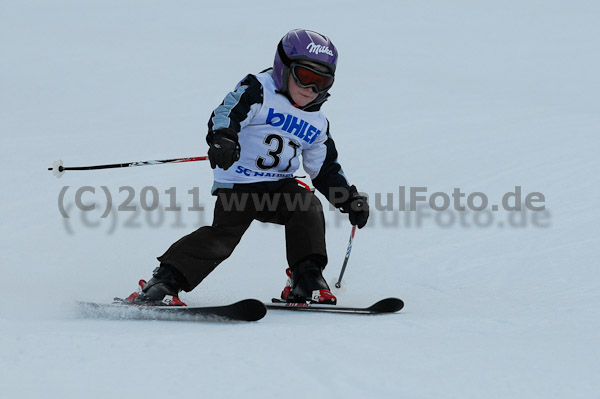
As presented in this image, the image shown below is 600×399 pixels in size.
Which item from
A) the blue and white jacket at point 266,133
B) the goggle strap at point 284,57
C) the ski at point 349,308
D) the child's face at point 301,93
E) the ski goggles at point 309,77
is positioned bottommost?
the ski at point 349,308

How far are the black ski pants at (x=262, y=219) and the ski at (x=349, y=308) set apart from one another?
10.6 inches

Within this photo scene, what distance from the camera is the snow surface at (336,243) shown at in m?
2.28

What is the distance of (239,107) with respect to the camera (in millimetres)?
3740

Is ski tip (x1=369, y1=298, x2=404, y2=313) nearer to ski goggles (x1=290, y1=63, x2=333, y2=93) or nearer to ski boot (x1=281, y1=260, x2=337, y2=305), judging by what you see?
ski boot (x1=281, y1=260, x2=337, y2=305)

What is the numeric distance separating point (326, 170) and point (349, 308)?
0.89 metres

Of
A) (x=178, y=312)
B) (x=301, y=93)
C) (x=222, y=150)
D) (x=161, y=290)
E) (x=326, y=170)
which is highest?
(x=301, y=93)

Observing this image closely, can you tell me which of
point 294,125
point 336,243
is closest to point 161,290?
point 294,125

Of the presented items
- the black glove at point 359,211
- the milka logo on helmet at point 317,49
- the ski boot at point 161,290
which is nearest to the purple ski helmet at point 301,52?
the milka logo on helmet at point 317,49

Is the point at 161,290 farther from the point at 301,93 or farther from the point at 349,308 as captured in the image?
the point at 301,93

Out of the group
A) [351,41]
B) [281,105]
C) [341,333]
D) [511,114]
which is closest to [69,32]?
[351,41]

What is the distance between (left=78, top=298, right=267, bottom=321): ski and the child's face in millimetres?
1225

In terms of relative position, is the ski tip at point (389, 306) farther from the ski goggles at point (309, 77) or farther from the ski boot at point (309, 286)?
the ski goggles at point (309, 77)

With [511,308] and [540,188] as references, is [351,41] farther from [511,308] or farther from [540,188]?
[511,308]

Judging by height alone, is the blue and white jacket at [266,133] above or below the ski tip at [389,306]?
above
